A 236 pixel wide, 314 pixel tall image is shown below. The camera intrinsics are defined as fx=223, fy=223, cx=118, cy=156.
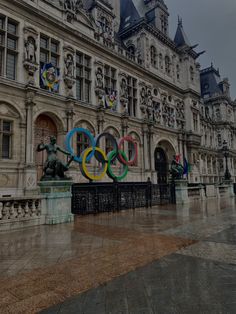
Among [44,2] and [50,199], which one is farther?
[44,2]

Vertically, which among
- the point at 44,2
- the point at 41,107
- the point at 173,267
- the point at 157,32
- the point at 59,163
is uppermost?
the point at 157,32

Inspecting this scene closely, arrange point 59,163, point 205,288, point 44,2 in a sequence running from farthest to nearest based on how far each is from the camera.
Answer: point 44,2
point 59,163
point 205,288

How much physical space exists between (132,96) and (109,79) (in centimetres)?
340

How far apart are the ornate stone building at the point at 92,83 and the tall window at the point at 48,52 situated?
7cm

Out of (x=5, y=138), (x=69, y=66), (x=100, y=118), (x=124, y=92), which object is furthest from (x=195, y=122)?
(x=5, y=138)

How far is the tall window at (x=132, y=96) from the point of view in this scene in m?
22.9

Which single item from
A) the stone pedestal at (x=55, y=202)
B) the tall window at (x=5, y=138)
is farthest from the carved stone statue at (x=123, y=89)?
the stone pedestal at (x=55, y=202)

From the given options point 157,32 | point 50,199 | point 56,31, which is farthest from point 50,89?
point 157,32

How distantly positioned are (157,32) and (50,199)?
26154 millimetres

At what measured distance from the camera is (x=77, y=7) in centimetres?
1877

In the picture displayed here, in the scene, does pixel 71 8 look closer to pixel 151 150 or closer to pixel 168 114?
pixel 151 150

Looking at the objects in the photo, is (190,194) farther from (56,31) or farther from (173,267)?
(56,31)

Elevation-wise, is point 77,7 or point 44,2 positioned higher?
point 77,7

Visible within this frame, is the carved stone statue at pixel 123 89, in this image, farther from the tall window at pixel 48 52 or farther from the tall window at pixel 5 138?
the tall window at pixel 5 138
